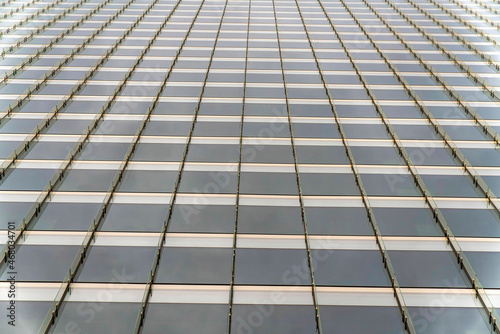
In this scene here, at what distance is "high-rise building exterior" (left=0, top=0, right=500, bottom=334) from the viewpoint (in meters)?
18.2

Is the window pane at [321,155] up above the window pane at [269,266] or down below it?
above

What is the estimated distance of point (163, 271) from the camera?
64.2 ft

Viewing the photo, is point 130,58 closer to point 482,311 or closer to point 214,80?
point 214,80

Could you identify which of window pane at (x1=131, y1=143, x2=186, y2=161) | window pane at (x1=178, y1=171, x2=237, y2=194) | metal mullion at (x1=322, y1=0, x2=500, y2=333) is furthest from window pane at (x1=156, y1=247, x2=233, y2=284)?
metal mullion at (x1=322, y1=0, x2=500, y2=333)

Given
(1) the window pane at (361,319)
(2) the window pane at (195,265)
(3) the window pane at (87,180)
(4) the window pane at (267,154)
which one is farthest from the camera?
(4) the window pane at (267,154)

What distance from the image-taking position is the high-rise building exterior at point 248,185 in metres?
18.2

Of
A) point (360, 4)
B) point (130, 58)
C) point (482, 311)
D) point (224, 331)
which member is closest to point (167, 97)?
point (130, 58)

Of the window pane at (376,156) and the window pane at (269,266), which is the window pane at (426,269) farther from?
the window pane at (376,156)

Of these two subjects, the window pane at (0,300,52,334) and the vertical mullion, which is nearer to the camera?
the window pane at (0,300,52,334)

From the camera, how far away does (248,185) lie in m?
24.6

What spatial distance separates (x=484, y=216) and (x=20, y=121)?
27.8m

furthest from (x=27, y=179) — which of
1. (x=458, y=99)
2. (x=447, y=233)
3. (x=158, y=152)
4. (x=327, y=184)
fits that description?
(x=458, y=99)

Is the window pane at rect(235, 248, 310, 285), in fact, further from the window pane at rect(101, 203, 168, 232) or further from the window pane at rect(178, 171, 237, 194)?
the window pane at rect(178, 171, 237, 194)

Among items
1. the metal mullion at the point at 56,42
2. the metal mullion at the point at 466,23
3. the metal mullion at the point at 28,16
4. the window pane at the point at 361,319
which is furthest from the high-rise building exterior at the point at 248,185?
the metal mullion at the point at 466,23
